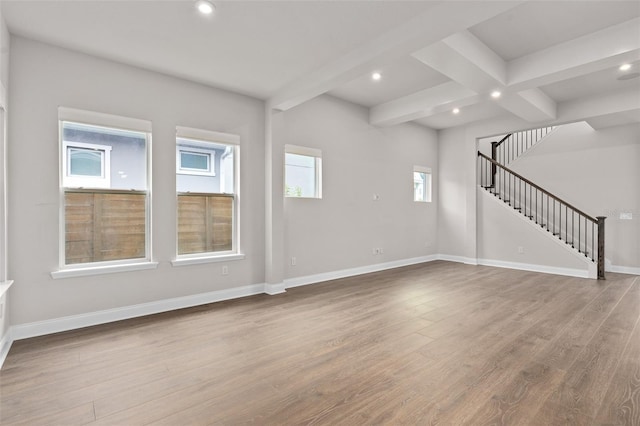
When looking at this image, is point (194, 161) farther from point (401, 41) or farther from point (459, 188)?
point (459, 188)

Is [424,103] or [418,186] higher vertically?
[424,103]

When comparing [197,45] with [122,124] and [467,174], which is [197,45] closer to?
[122,124]

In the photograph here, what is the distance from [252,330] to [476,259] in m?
5.76

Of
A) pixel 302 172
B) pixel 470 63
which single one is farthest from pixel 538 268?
pixel 302 172

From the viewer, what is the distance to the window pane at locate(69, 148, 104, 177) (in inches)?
138

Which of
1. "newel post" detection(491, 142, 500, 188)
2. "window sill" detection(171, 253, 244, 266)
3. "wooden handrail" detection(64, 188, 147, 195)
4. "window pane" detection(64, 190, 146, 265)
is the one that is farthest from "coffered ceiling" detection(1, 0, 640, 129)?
"newel post" detection(491, 142, 500, 188)

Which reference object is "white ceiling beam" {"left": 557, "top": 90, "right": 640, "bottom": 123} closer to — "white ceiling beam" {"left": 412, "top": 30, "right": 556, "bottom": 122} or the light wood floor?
"white ceiling beam" {"left": 412, "top": 30, "right": 556, "bottom": 122}

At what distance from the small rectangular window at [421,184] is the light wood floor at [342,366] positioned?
3729mm

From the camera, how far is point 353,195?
6.09 meters

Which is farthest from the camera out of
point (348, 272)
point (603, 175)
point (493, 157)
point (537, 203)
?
point (493, 157)

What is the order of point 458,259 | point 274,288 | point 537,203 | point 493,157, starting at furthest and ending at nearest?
point 493,157
point 458,259
point 537,203
point 274,288

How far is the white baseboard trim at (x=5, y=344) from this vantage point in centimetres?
271

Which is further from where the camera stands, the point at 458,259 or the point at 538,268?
the point at 458,259

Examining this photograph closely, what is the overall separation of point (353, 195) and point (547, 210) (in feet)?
15.2
